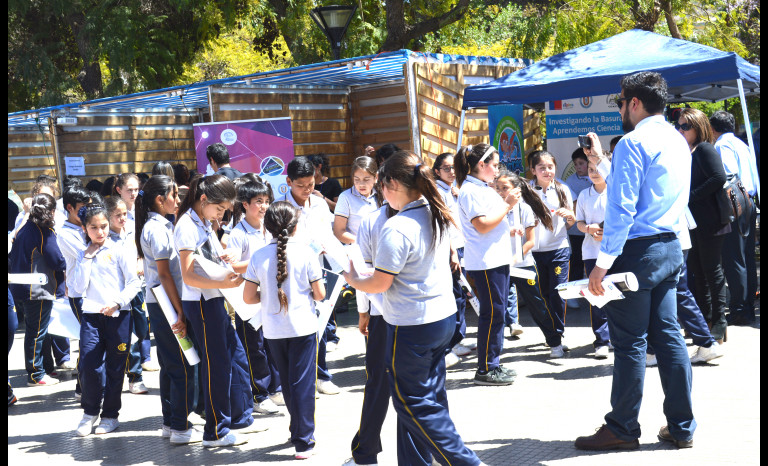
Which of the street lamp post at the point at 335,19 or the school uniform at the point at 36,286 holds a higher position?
the street lamp post at the point at 335,19

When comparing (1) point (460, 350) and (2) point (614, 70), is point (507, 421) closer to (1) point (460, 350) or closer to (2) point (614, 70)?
(1) point (460, 350)

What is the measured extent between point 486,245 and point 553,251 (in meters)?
1.26

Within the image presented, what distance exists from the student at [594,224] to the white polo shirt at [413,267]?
302 cm

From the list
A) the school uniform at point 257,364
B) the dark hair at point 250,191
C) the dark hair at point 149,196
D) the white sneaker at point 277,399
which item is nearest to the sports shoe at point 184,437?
the school uniform at point 257,364

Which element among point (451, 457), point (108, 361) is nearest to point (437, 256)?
point (451, 457)

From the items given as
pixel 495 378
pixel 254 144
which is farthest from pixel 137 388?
pixel 254 144

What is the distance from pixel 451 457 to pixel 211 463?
175 cm

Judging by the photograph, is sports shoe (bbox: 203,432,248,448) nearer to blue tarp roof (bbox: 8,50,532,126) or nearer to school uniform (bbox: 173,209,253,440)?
school uniform (bbox: 173,209,253,440)

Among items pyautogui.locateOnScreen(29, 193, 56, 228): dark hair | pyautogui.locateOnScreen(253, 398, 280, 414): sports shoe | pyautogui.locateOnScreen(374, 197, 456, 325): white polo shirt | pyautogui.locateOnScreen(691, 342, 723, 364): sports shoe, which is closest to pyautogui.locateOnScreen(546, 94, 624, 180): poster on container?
pyautogui.locateOnScreen(691, 342, 723, 364): sports shoe

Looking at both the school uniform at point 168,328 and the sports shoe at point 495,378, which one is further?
the sports shoe at point 495,378

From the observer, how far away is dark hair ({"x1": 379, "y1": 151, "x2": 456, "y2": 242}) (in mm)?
3881

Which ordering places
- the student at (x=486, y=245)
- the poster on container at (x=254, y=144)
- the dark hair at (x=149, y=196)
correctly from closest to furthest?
1. the dark hair at (x=149, y=196)
2. the student at (x=486, y=245)
3. the poster on container at (x=254, y=144)

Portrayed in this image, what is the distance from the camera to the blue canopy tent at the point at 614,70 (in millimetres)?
7875

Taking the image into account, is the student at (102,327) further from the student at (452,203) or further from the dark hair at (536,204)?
the dark hair at (536,204)
